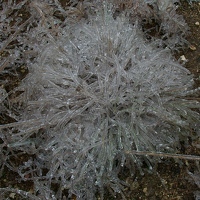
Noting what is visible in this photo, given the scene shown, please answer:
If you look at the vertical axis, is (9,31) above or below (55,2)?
below

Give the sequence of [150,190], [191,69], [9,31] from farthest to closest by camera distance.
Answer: [9,31] → [191,69] → [150,190]

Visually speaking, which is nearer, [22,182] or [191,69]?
[22,182]

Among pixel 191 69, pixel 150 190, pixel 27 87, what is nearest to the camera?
pixel 150 190

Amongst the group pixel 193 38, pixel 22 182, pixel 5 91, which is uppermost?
pixel 193 38

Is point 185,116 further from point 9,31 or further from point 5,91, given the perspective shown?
point 9,31

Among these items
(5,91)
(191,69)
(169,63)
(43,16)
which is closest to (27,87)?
(5,91)

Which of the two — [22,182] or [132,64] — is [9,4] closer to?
[132,64]

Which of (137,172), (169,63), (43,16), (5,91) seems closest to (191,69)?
(169,63)
